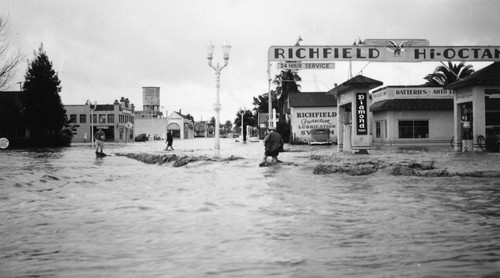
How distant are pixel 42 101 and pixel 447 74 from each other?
1848 inches

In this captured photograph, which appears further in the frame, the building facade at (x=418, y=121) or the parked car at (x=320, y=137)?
the parked car at (x=320, y=137)

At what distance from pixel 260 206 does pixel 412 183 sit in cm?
503

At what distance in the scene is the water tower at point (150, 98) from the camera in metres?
143

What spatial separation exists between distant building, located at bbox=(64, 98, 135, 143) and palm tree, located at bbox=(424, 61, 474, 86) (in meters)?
53.1

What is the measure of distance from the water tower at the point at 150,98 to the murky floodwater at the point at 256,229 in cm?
13261

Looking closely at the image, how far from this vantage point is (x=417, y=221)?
24.0 ft

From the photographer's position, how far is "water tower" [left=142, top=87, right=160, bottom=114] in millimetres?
142750

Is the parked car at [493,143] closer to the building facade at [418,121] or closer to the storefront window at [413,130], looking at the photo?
the building facade at [418,121]

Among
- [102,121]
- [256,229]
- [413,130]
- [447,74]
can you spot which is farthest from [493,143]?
[102,121]

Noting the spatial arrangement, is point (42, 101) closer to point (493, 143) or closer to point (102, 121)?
point (102, 121)

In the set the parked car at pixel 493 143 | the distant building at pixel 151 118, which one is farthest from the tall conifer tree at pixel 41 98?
the distant building at pixel 151 118

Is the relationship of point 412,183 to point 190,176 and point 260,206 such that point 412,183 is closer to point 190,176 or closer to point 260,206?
point 260,206

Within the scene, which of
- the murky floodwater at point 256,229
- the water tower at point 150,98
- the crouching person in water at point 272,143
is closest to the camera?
the murky floodwater at point 256,229

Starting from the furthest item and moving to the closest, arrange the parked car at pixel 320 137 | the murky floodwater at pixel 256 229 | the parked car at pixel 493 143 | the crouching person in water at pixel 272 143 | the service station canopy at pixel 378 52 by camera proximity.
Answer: the parked car at pixel 320 137 < the parked car at pixel 493 143 < the service station canopy at pixel 378 52 < the crouching person in water at pixel 272 143 < the murky floodwater at pixel 256 229
